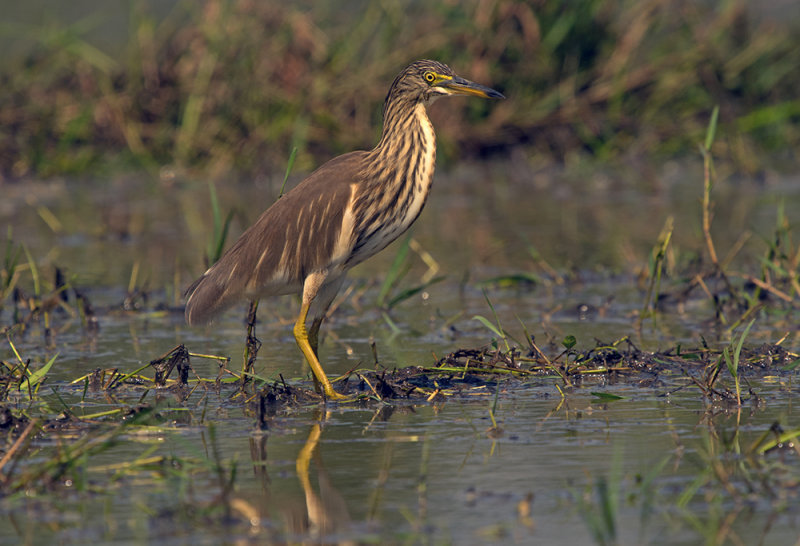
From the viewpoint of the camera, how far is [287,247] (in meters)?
6.45

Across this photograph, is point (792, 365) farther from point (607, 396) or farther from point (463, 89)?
point (463, 89)

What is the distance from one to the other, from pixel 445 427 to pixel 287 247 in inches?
57.7

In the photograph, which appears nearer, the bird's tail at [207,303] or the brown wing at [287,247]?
the brown wing at [287,247]

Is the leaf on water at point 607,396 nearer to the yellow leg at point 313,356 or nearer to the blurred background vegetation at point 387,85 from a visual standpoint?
the yellow leg at point 313,356

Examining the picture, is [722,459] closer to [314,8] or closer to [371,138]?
[371,138]

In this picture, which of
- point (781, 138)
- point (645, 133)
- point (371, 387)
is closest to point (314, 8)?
point (645, 133)

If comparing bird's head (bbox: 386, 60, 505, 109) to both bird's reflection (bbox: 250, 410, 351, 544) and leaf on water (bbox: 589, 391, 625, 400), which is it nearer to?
leaf on water (bbox: 589, 391, 625, 400)

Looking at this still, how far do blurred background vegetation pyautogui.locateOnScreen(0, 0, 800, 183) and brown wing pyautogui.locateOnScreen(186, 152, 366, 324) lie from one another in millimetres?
8078

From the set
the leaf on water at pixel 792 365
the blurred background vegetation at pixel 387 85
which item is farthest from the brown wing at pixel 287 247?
the blurred background vegetation at pixel 387 85

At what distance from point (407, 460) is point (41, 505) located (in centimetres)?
127

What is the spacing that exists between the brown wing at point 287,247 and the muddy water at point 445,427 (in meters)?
0.43

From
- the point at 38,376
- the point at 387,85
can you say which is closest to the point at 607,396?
the point at 38,376

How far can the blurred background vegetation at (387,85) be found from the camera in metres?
14.8

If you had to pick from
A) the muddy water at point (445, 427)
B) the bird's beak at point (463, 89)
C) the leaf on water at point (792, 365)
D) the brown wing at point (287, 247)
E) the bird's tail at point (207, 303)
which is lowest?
the muddy water at point (445, 427)
